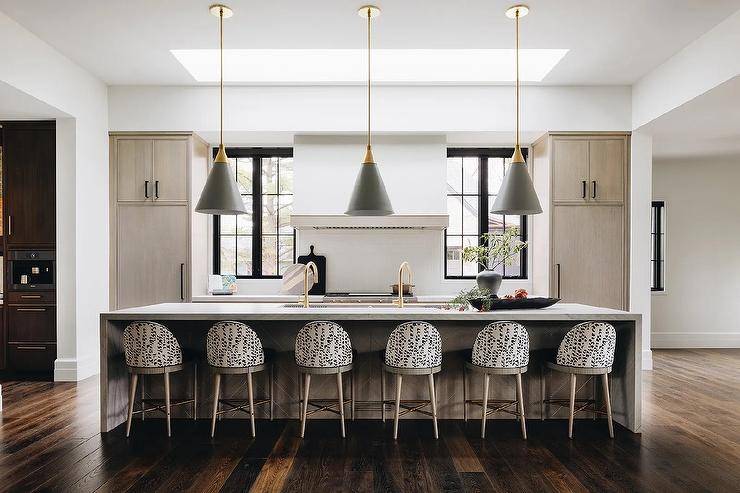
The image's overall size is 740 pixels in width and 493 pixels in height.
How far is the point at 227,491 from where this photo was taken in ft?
8.80

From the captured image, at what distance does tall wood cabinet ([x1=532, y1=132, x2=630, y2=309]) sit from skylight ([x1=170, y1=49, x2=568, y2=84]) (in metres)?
0.93

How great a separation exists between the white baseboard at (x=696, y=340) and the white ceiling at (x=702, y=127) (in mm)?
2498

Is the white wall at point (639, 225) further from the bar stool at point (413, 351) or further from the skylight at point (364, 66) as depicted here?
the bar stool at point (413, 351)

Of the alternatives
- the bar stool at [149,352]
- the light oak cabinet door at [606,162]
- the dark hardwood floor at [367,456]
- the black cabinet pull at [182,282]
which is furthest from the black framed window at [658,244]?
the bar stool at [149,352]

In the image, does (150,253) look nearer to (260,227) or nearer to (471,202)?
(260,227)

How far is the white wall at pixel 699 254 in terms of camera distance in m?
7.51

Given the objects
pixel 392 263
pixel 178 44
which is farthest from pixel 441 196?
pixel 178 44

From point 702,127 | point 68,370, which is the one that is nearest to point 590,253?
point 702,127

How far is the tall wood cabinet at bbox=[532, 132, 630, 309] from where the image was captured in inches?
227

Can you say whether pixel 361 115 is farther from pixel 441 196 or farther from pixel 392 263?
pixel 392 263

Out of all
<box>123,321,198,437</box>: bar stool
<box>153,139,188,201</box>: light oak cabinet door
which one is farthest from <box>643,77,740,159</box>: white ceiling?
<box>153,139,188,201</box>: light oak cabinet door

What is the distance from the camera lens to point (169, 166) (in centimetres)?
577

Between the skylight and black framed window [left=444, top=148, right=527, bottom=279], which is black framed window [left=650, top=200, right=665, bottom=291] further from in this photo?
the skylight

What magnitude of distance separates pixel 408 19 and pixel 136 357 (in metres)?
3.18
